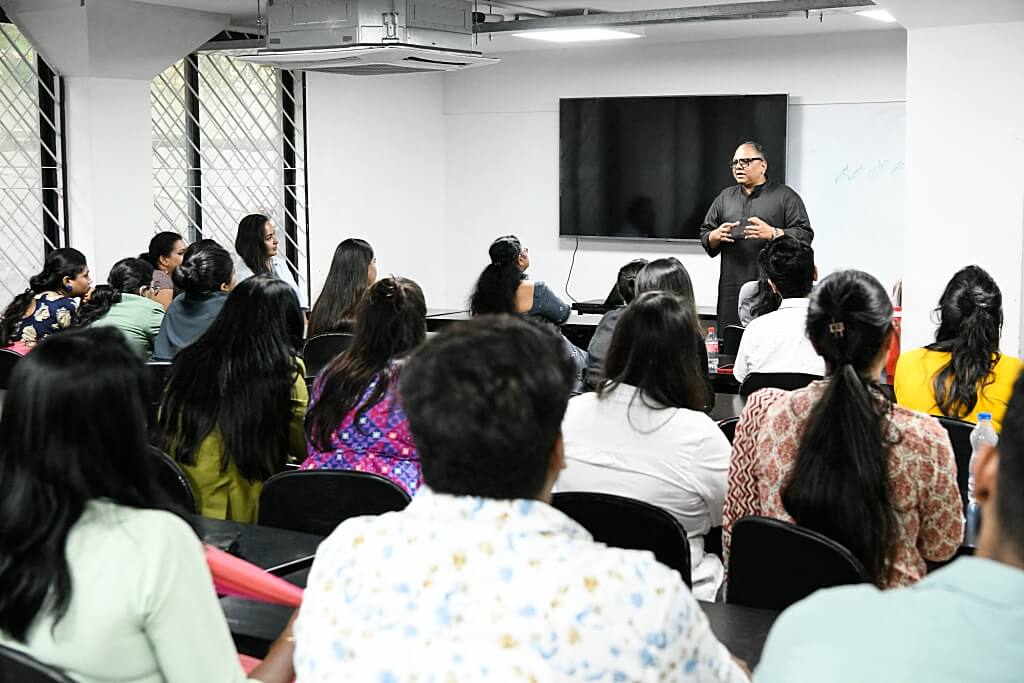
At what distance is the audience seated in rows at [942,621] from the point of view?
3.42ft

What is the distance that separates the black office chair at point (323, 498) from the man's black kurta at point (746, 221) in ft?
13.7

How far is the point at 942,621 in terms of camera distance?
1061 mm

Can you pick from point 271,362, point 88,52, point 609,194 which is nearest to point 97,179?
point 88,52

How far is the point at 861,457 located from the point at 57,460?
1429 mm

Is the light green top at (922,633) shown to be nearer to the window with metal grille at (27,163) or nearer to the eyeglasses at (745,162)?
the eyeglasses at (745,162)

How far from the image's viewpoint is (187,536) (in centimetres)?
163

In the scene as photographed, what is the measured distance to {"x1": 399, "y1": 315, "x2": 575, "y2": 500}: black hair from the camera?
1.35 metres

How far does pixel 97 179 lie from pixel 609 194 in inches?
147

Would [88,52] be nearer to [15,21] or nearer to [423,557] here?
[15,21]

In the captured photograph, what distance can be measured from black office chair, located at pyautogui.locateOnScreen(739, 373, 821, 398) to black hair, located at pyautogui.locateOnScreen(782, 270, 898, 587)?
1.40 m

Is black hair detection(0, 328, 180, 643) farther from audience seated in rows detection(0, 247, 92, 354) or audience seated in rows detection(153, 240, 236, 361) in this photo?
audience seated in rows detection(0, 247, 92, 354)

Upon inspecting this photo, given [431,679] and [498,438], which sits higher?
[498,438]

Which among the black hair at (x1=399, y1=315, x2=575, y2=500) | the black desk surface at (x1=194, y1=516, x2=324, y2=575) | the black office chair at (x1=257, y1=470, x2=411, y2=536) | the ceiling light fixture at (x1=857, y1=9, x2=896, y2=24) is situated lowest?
the black desk surface at (x1=194, y1=516, x2=324, y2=575)

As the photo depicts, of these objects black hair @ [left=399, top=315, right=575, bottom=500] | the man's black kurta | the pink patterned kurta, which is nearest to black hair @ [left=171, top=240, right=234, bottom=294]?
the pink patterned kurta
